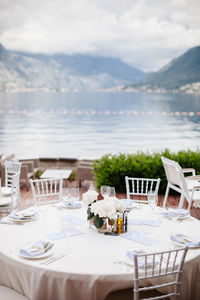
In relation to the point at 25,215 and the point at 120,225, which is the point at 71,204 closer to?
the point at 25,215

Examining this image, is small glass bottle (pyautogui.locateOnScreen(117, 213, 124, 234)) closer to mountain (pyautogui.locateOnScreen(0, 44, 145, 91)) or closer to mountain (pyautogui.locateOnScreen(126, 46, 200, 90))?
mountain (pyautogui.locateOnScreen(126, 46, 200, 90))

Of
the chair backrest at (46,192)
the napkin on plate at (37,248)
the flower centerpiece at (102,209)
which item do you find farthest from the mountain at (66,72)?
the napkin on plate at (37,248)

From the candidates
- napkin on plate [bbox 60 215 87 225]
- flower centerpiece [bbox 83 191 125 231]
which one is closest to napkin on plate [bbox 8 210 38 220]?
napkin on plate [bbox 60 215 87 225]

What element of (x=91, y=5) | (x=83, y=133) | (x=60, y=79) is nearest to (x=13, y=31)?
(x=91, y=5)

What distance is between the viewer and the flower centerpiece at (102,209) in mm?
2508

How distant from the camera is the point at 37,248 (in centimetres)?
229

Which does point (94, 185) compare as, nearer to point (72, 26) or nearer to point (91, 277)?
point (91, 277)

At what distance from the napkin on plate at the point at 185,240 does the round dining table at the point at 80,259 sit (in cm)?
4

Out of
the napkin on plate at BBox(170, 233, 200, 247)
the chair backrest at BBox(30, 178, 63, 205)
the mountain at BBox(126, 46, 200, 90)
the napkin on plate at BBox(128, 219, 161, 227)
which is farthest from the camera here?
the mountain at BBox(126, 46, 200, 90)

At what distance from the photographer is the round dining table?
2.05m

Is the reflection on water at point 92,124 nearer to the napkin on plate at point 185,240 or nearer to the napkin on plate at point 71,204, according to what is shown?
the napkin on plate at point 71,204

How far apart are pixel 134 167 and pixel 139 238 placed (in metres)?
3.96

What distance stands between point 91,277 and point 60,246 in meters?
0.43

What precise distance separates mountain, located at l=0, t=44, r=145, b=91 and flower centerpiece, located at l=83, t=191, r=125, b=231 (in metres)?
19.5
